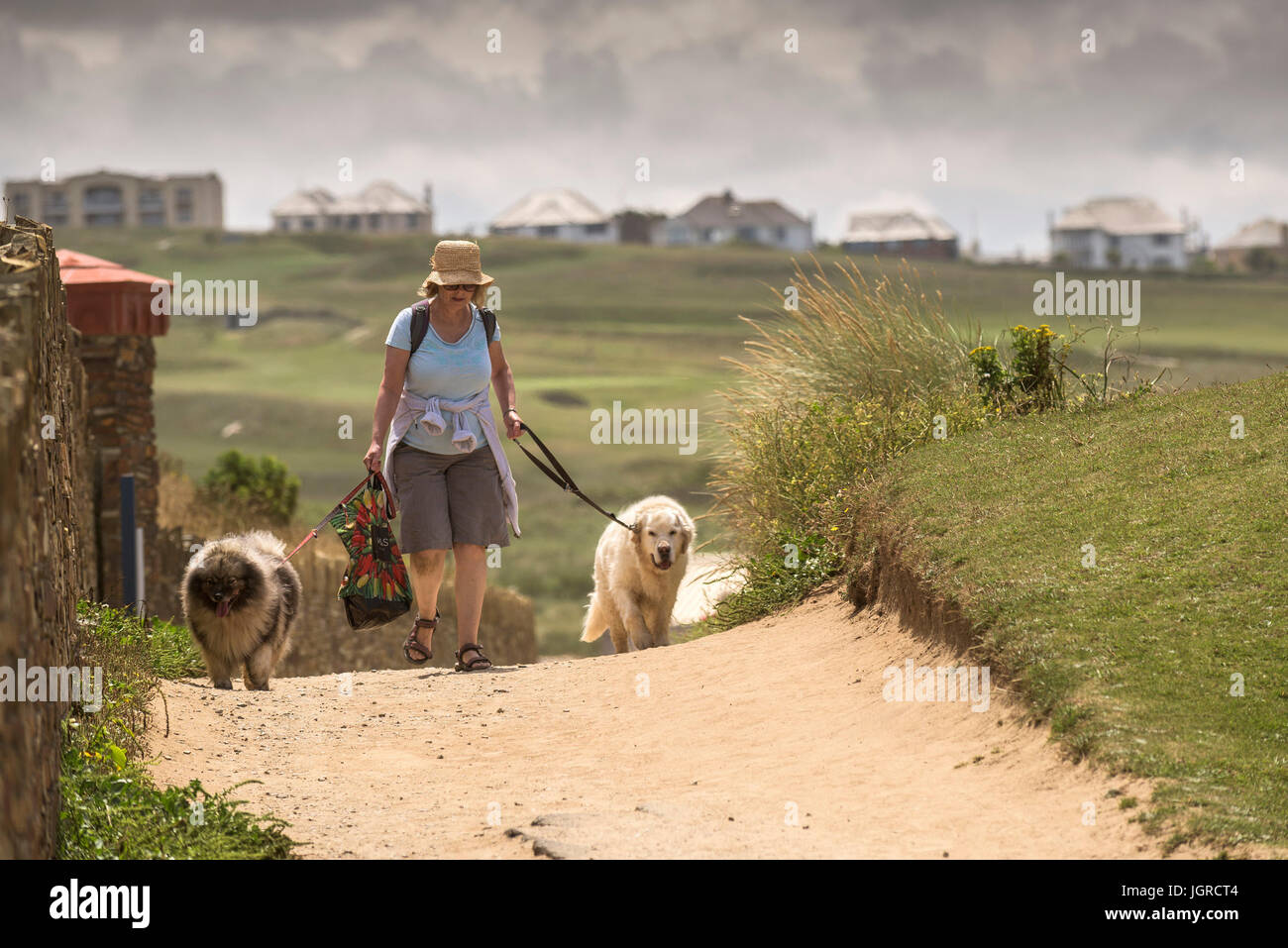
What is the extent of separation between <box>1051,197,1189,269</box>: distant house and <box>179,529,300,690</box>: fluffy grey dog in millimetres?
129171

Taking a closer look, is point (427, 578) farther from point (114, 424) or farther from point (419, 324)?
point (114, 424)

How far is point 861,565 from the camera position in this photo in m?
9.88

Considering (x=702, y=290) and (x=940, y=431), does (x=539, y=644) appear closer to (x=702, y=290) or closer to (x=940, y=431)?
(x=940, y=431)

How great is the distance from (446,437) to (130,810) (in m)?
4.50

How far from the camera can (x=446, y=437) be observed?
32.9 ft

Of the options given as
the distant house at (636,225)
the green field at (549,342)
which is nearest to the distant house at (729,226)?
the distant house at (636,225)

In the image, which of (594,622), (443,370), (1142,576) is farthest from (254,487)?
(1142,576)

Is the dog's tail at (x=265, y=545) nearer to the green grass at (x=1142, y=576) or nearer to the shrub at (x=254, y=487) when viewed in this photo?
the green grass at (x=1142, y=576)

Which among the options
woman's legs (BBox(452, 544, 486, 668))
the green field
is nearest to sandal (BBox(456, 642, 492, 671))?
woman's legs (BBox(452, 544, 486, 668))

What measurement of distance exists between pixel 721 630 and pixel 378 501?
115 inches

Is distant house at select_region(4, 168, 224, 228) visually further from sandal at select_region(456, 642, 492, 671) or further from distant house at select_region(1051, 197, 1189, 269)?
sandal at select_region(456, 642, 492, 671)

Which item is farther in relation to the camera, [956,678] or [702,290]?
[702,290]

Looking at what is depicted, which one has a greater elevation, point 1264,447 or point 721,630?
point 1264,447
